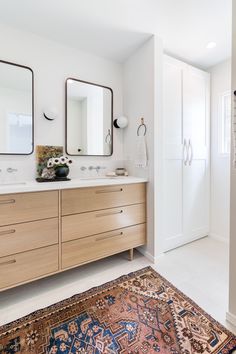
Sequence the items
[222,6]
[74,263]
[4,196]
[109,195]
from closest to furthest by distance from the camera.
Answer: [4,196], [222,6], [74,263], [109,195]

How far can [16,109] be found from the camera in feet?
6.26

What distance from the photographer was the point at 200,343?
1.19 meters

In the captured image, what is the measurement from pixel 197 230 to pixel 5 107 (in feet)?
9.11

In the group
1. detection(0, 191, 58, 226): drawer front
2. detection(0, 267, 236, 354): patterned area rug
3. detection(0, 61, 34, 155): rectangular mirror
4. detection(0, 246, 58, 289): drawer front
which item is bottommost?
detection(0, 267, 236, 354): patterned area rug

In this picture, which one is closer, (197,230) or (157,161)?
(157,161)

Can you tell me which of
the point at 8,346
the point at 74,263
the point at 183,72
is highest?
the point at 183,72

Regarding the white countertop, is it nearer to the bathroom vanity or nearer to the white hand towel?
the bathroom vanity

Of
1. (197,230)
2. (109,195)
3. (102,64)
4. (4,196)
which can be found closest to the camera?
(4,196)

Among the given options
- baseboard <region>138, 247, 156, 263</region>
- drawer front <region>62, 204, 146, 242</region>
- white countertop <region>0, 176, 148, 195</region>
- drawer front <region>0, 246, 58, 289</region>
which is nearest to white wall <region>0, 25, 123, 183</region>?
white countertop <region>0, 176, 148, 195</region>

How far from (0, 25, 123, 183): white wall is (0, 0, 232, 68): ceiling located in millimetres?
92

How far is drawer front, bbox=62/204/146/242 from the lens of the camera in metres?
1.72

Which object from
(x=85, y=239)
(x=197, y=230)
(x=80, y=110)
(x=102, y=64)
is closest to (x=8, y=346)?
(x=85, y=239)

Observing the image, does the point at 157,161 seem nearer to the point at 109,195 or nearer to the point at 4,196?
the point at 109,195

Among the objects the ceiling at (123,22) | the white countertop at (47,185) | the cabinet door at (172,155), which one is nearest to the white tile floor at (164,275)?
the cabinet door at (172,155)
